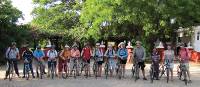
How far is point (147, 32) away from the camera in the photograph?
37.7 meters

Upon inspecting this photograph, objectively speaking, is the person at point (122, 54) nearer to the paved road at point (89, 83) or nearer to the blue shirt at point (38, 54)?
the paved road at point (89, 83)

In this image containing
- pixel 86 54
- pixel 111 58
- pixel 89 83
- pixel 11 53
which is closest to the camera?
pixel 89 83

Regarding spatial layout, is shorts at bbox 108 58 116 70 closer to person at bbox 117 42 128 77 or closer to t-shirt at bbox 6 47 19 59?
person at bbox 117 42 128 77

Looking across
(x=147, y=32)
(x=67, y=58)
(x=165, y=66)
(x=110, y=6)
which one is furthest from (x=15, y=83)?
(x=147, y=32)

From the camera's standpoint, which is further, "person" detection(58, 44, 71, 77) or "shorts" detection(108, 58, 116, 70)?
"person" detection(58, 44, 71, 77)

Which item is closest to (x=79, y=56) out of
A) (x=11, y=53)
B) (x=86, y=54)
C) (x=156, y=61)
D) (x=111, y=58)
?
(x=86, y=54)

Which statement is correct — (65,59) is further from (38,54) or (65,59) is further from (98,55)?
(98,55)

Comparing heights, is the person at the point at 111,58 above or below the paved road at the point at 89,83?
above

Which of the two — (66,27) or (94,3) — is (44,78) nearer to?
(94,3)

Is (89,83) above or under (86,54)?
under

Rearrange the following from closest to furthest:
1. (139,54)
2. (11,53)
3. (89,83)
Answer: (89,83)
(139,54)
(11,53)

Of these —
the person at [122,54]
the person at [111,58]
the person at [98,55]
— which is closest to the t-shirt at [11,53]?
the person at [98,55]

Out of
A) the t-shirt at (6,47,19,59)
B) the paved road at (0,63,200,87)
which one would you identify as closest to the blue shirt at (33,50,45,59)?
the t-shirt at (6,47,19,59)

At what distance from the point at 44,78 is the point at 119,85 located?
→ 4459 mm
